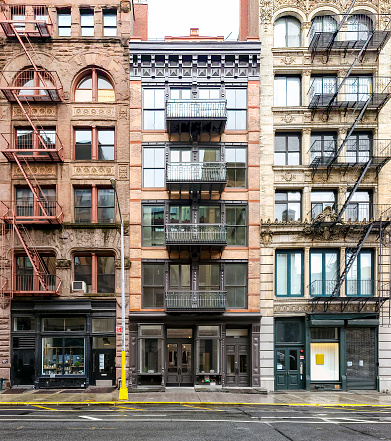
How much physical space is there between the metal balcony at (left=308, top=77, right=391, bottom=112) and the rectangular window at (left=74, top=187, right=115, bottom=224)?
1331cm

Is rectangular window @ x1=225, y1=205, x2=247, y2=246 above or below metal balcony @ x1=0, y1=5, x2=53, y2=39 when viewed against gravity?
below

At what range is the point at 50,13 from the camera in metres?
26.9

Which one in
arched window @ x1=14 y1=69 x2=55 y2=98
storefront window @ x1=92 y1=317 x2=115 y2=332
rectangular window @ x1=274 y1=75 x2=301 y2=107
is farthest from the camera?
rectangular window @ x1=274 y1=75 x2=301 y2=107

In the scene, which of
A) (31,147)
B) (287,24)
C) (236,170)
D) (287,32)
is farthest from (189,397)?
(287,24)

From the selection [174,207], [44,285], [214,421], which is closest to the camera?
[214,421]

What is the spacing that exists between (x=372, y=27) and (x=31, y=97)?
21092mm

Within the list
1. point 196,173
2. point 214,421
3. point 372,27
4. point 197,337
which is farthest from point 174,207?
point 372,27

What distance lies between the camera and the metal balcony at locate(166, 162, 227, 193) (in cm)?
2523

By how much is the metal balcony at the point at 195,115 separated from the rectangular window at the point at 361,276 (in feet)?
36.3

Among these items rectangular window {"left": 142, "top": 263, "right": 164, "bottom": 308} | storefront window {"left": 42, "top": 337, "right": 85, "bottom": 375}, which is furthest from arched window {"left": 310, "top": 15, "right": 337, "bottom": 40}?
storefront window {"left": 42, "top": 337, "right": 85, "bottom": 375}

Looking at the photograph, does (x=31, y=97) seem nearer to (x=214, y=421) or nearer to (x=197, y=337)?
(x=197, y=337)

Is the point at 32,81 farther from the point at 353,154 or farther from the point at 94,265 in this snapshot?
the point at 353,154

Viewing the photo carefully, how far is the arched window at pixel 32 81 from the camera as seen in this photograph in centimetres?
2677

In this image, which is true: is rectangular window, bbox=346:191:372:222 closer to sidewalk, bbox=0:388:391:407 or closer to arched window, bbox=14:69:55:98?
sidewalk, bbox=0:388:391:407
